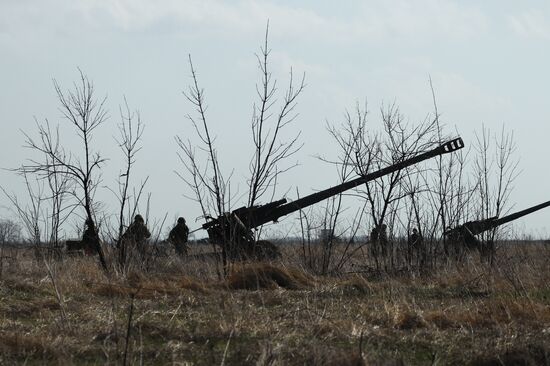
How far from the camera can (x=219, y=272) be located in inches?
436

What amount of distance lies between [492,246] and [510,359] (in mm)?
9615

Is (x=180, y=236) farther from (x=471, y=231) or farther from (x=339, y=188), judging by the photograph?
(x=471, y=231)

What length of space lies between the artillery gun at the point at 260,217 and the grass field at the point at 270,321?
6.66 ft

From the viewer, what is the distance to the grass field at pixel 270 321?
5.48 m

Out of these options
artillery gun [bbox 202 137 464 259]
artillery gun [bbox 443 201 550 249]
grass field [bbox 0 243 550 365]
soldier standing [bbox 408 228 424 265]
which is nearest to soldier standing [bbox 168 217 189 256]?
artillery gun [bbox 202 137 464 259]

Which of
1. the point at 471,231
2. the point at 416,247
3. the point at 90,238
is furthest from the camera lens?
the point at 471,231

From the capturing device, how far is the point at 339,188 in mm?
14805

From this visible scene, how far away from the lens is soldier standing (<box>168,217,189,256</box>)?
16.0 metres

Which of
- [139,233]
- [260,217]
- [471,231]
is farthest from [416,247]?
[139,233]

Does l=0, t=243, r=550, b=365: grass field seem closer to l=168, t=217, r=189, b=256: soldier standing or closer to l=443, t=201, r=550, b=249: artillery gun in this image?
l=443, t=201, r=550, b=249: artillery gun

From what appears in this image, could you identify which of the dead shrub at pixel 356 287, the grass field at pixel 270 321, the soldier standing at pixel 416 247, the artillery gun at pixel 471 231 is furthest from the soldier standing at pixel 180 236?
the dead shrub at pixel 356 287

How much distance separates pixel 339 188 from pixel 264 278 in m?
4.88

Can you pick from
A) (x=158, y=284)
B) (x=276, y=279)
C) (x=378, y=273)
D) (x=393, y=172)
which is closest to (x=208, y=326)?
(x=158, y=284)

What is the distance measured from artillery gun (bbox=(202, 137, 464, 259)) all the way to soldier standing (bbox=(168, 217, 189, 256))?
141 cm
